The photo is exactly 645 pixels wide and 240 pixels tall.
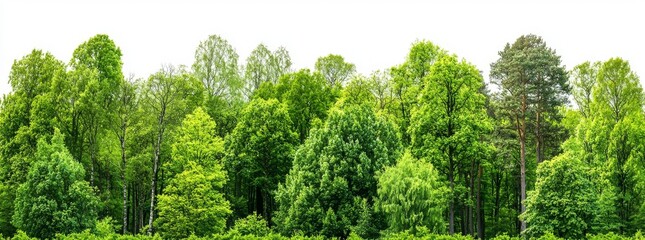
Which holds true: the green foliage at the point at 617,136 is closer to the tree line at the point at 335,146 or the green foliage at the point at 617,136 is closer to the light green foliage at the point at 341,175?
the tree line at the point at 335,146

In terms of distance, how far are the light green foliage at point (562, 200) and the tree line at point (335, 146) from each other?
0.08m

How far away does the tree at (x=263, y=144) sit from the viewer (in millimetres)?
42938

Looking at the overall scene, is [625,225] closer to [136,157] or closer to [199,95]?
[199,95]

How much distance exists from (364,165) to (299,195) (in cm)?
394

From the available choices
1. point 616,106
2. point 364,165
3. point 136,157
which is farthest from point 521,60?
point 136,157

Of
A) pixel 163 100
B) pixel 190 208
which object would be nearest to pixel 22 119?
pixel 163 100

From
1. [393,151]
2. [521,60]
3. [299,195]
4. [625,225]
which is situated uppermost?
[521,60]

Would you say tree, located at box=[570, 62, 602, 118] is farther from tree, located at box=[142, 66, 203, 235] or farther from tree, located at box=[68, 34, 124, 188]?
tree, located at box=[68, 34, 124, 188]

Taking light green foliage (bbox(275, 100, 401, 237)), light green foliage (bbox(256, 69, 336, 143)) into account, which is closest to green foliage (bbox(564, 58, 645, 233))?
light green foliage (bbox(275, 100, 401, 237))

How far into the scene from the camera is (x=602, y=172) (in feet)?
125

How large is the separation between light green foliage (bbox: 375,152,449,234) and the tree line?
0.25 ft

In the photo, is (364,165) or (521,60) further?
(521,60)

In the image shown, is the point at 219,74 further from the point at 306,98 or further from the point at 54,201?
the point at 54,201

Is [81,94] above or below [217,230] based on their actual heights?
above
